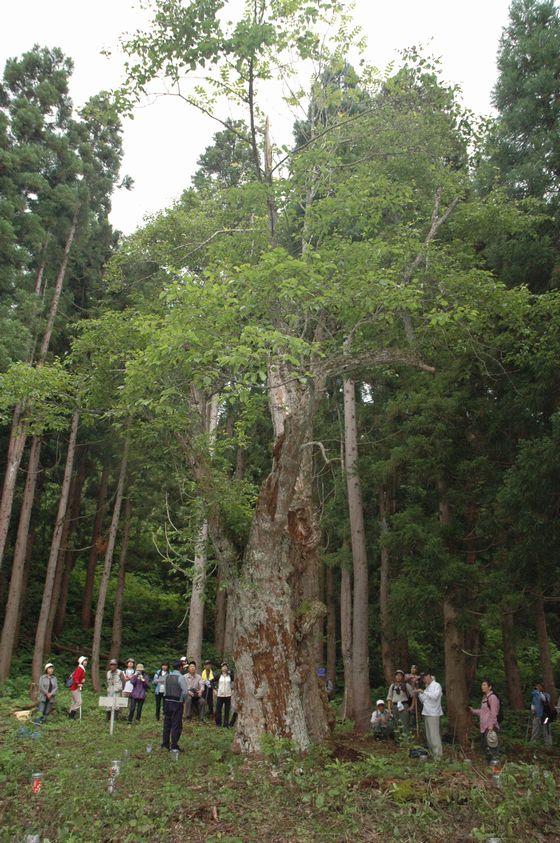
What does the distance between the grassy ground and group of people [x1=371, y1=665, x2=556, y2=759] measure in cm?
107

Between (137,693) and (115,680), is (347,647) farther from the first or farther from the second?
(115,680)

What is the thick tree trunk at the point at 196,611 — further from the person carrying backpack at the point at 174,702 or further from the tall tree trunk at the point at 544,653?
the tall tree trunk at the point at 544,653

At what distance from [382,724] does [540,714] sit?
11.2ft

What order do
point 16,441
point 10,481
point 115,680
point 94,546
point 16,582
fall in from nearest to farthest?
point 115,680 < point 10,481 < point 16,441 < point 16,582 < point 94,546

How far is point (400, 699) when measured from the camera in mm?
12805

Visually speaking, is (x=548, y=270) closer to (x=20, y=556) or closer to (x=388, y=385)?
(x=388, y=385)

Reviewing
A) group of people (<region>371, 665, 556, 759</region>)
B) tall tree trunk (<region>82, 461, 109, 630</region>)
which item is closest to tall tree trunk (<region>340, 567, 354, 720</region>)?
group of people (<region>371, 665, 556, 759</region>)

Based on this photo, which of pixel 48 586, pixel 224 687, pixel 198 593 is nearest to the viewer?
pixel 224 687

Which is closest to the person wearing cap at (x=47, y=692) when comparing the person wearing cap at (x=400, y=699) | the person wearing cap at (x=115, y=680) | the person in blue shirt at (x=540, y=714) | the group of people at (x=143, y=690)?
the group of people at (x=143, y=690)

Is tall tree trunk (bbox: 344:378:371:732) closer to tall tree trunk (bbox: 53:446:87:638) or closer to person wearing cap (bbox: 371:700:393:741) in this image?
person wearing cap (bbox: 371:700:393:741)

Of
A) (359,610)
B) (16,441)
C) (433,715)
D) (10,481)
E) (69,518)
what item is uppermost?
(16,441)

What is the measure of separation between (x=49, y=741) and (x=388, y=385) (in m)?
12.5

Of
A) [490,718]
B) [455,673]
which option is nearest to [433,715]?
[490,718]

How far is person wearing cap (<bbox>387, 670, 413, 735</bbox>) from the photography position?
1270 cm
